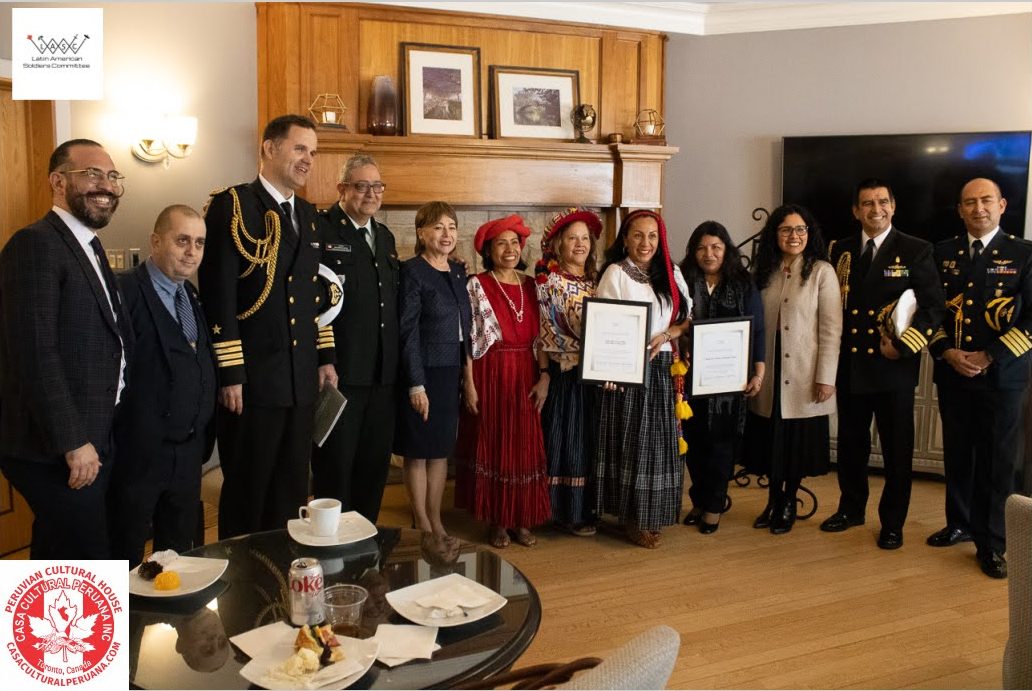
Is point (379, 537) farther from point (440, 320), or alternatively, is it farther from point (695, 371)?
point (695, 371)

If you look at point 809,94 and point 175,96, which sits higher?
point 809,94

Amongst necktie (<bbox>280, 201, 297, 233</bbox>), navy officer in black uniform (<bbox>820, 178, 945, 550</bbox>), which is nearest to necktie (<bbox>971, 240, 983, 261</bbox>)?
navy officer in black uniform (<bbox>820, 178, 945, 550</bbox>)

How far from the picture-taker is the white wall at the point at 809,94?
186 inches

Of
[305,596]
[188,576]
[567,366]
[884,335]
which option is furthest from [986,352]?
[188,576]

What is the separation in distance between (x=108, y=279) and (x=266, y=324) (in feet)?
1.86

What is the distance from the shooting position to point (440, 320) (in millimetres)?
3395

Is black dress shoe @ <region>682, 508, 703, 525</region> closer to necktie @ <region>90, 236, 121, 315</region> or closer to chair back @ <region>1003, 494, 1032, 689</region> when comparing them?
chair back @ <region>1003, 494, 1032, 689</region>

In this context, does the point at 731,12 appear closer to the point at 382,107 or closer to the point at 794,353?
the point at 382,107

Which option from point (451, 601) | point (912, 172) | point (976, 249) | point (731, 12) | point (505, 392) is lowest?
point (451, 601)

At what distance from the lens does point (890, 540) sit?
370 centimetres

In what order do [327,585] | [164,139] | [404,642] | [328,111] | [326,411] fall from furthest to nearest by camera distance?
[328,111]
[164,139]
[326,411]
[327,585]
[404,642]

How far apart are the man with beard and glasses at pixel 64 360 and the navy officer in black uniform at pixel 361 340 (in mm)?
902

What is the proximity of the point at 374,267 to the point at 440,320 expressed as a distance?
35 centimetres

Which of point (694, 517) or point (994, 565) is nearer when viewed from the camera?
point (994, 565)
